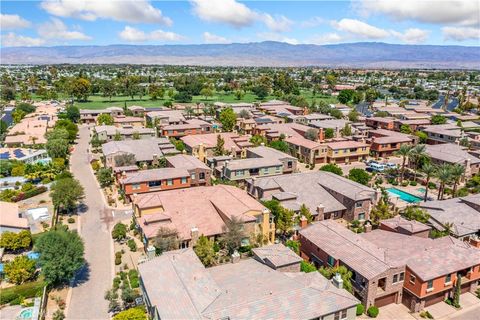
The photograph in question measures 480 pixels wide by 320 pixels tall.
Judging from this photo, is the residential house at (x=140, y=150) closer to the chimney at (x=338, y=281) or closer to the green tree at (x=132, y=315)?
the green tree at (x=132, y=315)

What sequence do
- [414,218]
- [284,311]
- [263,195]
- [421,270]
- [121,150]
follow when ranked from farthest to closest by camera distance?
Result: [121,150]
[263,195]
[414,218]
[421,270]
[284,311]

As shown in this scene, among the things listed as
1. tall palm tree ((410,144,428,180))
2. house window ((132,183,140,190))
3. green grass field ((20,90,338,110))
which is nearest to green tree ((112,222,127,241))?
house window ((132,183,140,190))

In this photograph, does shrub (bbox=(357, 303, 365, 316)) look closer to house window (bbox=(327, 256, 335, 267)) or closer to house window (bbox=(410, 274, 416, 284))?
house window (bbox=(327, 256, 335, 267))

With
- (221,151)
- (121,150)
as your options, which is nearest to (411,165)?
(221,151)

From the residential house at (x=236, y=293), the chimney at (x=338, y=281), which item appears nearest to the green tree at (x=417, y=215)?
the chimney at (x=338, y=281)

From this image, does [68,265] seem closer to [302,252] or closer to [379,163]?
[302,252]

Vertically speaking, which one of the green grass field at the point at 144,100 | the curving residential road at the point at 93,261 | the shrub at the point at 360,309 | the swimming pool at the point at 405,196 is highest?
the green grass field at the point at 144,100
